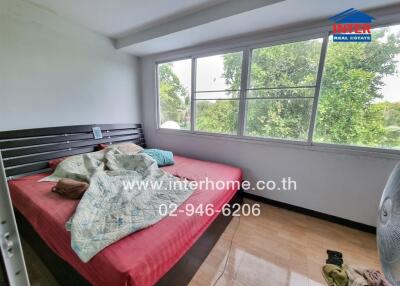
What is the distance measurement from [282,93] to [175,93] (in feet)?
5.81

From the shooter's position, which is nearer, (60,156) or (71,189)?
(71,189)

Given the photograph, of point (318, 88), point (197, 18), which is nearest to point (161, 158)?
point (197, 18)

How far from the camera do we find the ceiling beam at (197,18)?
5.88 ft

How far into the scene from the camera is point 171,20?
2.28 meters

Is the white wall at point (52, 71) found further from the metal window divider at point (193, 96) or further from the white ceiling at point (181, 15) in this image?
the metal window divider at point (193, 96)

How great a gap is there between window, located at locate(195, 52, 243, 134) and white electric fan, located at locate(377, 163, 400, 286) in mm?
2040

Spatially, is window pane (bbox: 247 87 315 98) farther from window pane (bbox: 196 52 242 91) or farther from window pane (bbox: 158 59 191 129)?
window pane (bbox: 158 59 191 129)

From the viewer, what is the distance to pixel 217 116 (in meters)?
2.84

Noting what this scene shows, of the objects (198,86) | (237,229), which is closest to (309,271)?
(237,229)

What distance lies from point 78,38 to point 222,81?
207 cm

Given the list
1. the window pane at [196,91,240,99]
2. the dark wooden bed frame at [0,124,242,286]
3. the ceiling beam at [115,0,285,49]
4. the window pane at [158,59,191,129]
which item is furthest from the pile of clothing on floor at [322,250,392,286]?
the window pane at [158,59,191,129]

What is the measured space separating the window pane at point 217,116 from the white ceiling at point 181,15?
90 centimetres

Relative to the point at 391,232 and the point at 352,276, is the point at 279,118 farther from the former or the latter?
the point at 391,232

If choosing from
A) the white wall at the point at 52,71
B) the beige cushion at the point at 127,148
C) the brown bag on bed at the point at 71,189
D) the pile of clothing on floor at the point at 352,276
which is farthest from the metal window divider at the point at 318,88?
the white wall at the point at 52,71
